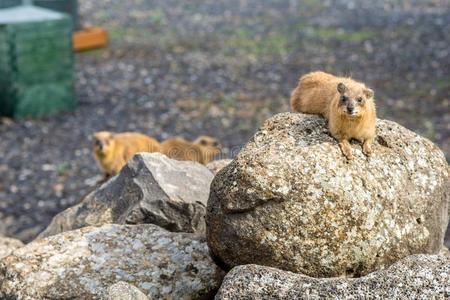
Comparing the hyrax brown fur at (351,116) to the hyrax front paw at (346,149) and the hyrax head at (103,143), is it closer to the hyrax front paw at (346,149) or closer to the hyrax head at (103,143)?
the hyrax front paw at (346,149)

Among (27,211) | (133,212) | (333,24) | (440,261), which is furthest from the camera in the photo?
(333,24)

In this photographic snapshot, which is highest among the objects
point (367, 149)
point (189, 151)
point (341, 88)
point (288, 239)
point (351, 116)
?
point (341, 88)

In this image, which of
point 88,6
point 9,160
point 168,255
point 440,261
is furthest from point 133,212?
point 88,6

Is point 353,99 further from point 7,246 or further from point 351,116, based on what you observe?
point 7,246

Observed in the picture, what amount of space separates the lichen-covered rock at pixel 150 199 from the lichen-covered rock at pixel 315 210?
1.21m

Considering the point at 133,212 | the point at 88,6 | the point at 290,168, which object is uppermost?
the point at 290,168

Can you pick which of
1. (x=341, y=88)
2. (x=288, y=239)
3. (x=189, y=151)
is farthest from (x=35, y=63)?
(x=288, y=239)

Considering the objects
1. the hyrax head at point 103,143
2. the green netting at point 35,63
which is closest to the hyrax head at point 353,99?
the hyrax head at point 103,143

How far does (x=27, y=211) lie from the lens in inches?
423

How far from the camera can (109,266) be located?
549cm

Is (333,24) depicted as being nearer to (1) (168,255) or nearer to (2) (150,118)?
(2) (150,118)

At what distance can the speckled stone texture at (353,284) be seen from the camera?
4211mm

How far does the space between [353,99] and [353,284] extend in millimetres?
1562

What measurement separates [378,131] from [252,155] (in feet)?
3.61
